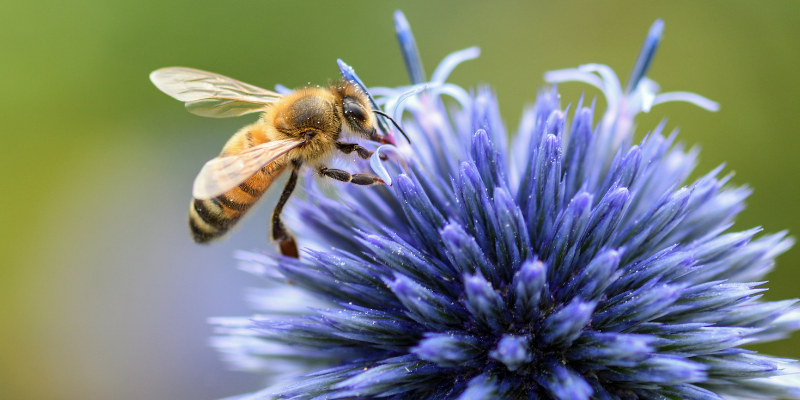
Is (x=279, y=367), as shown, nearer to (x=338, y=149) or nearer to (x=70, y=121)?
(x=338, y=149)

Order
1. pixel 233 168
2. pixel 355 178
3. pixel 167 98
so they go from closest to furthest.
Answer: pixel 233 168, pixel 355 178, pixel 167 98

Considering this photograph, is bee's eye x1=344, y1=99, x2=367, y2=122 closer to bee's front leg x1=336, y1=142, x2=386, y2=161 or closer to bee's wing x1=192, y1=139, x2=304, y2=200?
bee's front leg x1=336, y1=142, x2=386, y2=161

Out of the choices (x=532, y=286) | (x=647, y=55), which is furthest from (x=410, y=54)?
(x=532, y=286)

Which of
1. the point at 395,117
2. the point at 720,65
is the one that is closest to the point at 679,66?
the point at 720,65

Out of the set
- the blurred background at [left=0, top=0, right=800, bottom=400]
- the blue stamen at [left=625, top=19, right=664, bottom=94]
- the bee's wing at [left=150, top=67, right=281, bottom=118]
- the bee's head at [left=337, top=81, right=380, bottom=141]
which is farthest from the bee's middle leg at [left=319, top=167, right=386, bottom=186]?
the blurred background at [left=0, top=0, right=800, bottom=400]

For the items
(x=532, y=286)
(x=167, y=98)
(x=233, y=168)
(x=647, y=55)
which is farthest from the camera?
→ (x=167, y=98)

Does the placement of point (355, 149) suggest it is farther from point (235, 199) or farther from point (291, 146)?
point (235, 199)

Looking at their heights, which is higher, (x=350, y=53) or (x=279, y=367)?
(x=350, y=53)
